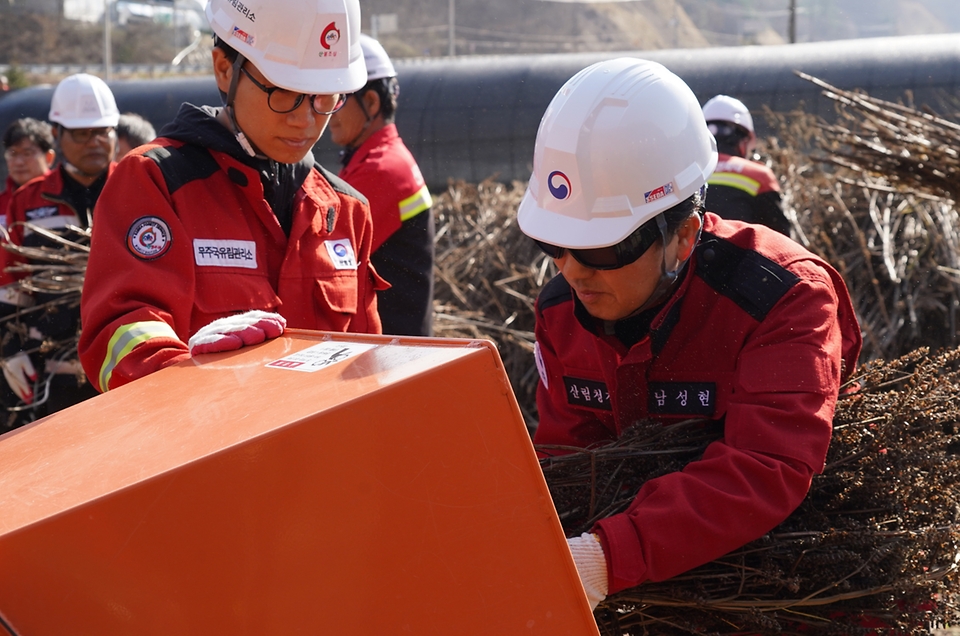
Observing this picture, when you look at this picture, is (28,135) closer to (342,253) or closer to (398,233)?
(398,233)

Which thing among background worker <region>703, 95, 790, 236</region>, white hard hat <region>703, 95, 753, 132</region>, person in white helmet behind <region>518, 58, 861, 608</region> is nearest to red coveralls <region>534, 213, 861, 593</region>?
person in white helmet behind <region>518, 58, 861, 608</region>

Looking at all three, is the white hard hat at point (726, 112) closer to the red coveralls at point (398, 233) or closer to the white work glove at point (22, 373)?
the red coveralls at point (398, 233)

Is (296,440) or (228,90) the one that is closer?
(296,440)

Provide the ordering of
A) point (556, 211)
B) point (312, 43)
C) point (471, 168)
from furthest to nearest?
point (471, 168) < point (312, 43) < point (556, 211)

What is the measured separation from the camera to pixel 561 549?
1367 mm

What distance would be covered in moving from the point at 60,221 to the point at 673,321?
3829 mm

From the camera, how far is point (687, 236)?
1.99 m

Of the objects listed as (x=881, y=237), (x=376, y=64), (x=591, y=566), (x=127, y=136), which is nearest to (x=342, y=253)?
Result: (x=591, y=566)

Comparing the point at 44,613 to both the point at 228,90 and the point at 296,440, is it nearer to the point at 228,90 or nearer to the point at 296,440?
the point at 296,440

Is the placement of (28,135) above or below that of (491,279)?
above

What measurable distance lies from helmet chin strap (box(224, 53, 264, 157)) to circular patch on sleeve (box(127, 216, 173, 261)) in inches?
12.4

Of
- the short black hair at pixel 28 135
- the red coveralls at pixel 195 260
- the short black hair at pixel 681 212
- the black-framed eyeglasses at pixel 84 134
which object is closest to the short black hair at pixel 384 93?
the red coveralls at pixel 195 260

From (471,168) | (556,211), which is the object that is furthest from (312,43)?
(471,168)

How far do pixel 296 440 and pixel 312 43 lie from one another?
4.44ft
